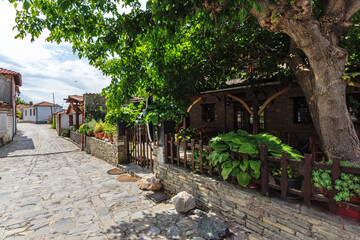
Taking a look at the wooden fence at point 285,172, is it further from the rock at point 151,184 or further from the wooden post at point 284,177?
the rock at point 151,184

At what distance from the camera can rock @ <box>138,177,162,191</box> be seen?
4.90 metres

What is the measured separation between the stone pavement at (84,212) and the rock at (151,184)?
165mm

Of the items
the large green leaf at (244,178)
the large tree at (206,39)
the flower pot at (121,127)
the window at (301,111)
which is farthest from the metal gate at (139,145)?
the window at (301,111)

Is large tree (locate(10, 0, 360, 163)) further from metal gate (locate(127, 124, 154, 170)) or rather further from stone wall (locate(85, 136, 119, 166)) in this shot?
stone wall (locate(85, 136, 119, 166))

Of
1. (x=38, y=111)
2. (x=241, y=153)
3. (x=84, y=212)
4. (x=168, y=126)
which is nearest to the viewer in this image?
(x=241, y=153)

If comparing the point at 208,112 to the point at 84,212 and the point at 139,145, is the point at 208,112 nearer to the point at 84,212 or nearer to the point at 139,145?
the point at 139,145

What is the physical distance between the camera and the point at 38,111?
1725 inches

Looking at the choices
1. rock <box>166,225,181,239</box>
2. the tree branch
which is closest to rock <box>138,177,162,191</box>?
rock <box>166,225,181,239</box>

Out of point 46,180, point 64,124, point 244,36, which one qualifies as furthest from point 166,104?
point 64,124

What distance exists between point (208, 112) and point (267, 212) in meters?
8.50

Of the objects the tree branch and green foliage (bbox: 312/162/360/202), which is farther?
the tree branch

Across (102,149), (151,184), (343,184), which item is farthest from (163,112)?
(102,149)

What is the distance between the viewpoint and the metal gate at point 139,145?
6.46m

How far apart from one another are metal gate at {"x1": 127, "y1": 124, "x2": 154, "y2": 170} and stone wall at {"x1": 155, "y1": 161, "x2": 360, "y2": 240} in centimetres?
246
